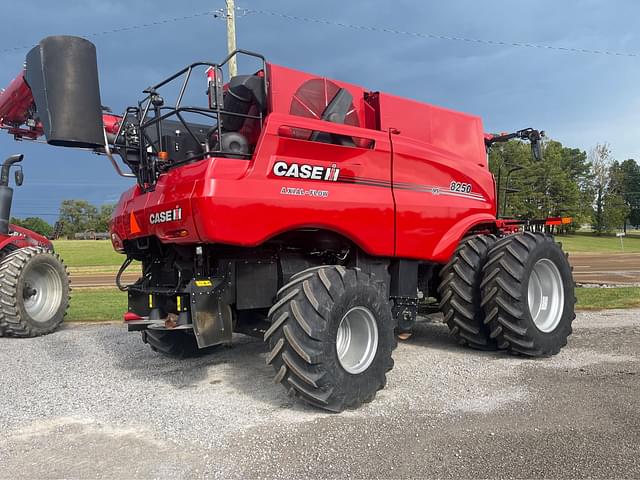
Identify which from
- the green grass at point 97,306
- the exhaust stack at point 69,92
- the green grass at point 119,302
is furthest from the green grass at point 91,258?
the exhaust stack at point 69,92

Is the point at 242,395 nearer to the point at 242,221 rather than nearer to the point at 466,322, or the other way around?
the point at 242,221

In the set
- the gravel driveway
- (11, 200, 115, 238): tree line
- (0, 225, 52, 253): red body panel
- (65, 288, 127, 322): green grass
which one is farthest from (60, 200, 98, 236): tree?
the gravel driveway

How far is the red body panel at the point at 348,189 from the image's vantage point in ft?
14.6

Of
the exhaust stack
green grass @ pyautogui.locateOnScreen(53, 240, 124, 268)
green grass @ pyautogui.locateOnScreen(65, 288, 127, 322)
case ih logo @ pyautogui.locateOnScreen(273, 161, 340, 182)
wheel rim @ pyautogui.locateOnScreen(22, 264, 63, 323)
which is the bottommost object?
green grass @ pyautogui.locateOnScreen(53, 240, 124, 268)

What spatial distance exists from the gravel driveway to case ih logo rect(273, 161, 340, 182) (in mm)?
2017

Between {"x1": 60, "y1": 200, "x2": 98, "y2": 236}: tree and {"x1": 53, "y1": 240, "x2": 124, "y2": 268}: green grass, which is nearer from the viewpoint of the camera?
{"x1": 53, "y1": 240, "x2": 124, "y2": 268}: green grass

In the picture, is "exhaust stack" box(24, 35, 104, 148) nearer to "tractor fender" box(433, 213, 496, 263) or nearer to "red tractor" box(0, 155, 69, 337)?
"tractor fender" box(433, 213, 496, 263)

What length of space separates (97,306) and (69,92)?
26.1 feet

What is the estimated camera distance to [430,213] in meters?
5.89

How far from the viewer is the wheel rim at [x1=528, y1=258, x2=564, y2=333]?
6.59m

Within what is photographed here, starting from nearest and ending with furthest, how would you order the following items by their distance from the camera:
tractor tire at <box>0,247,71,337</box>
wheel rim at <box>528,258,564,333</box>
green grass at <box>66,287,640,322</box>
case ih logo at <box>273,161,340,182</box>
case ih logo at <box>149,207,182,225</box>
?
case ih logo at <box>149,207,182,225</box> → case ih logo at <box>273,161,340,182</box> → wheel rim at <box>528,258,564,333</box> → tractor tire at <box>0,247,71,337</box> → green grass at <box>66,287,640,322</box>

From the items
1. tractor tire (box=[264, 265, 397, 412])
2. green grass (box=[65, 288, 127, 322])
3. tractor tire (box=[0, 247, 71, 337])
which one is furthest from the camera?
green grass (box=[65, 288, 127, 322])

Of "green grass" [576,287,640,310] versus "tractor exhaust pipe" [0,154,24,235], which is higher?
"tractor exhaust pipe" [0,154,24,235]

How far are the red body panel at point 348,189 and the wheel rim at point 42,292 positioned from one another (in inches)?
142
